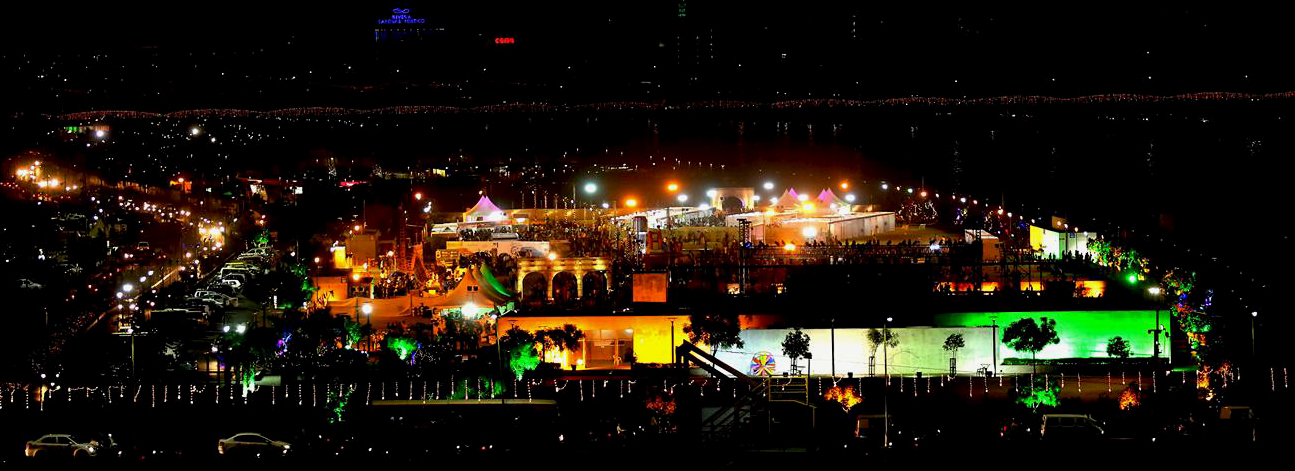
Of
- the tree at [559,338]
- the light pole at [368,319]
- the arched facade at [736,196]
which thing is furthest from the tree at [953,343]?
the arched facade at [736,196]

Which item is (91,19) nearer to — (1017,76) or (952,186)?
(1017,76)

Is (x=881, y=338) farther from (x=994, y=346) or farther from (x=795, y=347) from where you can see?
(x=994, y=346)

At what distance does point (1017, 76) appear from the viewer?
4.01m

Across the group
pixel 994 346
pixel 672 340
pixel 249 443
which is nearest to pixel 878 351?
pixel 994 346

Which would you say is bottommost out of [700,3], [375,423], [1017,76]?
[375,423]

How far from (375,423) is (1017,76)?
376 centimetres

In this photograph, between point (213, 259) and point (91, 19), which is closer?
point (91, 19)

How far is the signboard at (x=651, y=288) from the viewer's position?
26.3ft

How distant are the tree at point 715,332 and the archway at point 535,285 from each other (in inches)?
77.0

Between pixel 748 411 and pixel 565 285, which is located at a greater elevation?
pixel 565 285

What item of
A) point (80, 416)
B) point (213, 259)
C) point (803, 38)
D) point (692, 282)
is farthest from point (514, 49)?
point (213, 259)

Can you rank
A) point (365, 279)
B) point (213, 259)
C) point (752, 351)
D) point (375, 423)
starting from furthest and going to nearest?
point (213, 259) → point (365, 279) → point (752, 351) → point (375, 423)

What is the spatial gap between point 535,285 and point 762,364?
257cm

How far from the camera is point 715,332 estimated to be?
7.46 m
